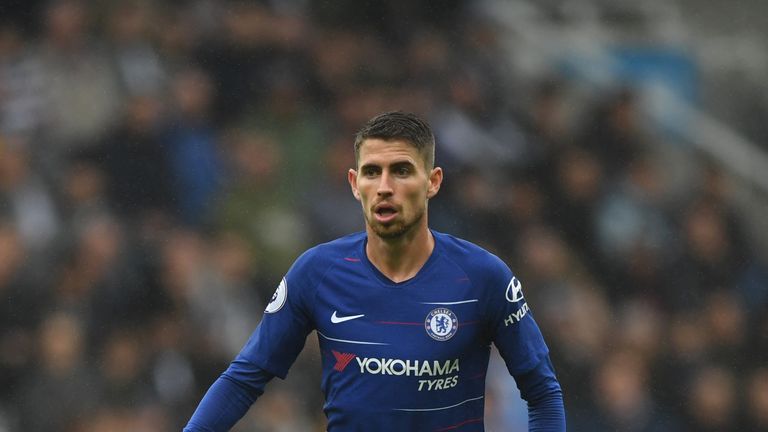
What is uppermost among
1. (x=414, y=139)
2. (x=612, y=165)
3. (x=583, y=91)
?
(x=583, y=91)

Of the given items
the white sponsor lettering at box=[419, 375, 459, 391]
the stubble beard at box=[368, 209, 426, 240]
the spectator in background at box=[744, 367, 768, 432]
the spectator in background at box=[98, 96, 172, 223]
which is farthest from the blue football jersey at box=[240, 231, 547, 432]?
the spectator in background at box=[744, 367, 768, 432]

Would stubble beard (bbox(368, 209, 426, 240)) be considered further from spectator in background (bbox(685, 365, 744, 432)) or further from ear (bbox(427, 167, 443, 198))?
spectator in background (bbox(685, 365, 744, 432))

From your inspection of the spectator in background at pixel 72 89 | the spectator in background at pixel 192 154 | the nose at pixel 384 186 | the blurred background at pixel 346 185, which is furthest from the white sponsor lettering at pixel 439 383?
the spectator in background at pixel 72 89

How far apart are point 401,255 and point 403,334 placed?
0.27 m

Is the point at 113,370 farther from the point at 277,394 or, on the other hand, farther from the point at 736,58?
the point at 736,58

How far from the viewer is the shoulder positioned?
153 inches

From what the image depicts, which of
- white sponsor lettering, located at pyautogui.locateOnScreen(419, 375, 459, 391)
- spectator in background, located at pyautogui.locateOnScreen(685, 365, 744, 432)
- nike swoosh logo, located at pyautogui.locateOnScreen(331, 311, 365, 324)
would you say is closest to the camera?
white sponsor lettering, located at pyautogui.locateOnScreen(419, 375, 459, 391)

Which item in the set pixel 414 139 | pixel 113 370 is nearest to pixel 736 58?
pixel 113 370

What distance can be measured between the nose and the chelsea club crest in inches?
16.2

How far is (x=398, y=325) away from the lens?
3.83 metres

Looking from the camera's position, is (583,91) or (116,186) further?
(583,91)

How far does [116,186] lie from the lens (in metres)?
8.76

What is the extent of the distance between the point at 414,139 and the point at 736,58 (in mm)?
7901

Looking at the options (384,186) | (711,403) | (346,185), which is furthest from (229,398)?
(711,403)
